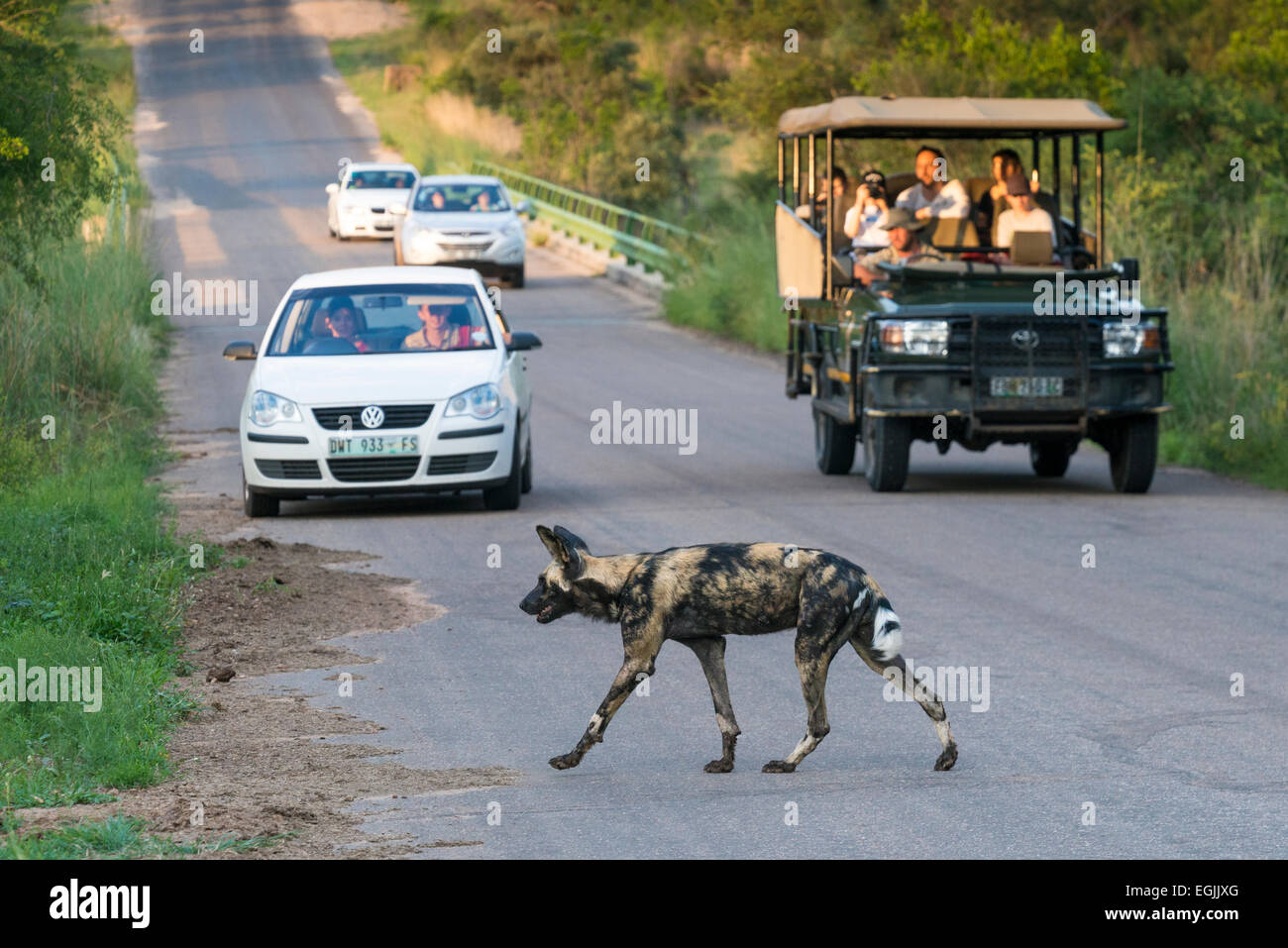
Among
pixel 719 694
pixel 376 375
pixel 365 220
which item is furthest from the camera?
pixel 365 220

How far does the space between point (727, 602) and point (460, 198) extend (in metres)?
29.2

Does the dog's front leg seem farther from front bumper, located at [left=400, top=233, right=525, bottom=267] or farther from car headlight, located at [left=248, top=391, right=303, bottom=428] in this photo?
front bumper, located at [left=400, top=233, right=525, bottom=267]

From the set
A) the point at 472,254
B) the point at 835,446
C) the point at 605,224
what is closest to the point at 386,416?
the point at 835,446

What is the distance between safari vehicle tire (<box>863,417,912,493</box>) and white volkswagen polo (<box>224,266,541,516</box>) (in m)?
2.56

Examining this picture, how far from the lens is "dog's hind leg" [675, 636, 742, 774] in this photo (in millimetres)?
7199

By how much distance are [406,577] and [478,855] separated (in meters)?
5.73

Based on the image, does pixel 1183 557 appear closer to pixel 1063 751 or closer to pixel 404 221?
pixel 1063 751

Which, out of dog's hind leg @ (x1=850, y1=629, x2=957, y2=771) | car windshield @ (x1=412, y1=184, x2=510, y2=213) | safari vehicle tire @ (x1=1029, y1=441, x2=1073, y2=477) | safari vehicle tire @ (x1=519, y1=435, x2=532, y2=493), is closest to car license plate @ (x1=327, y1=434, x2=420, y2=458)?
safari vehicle tire @ (x1=519, y1=435, x2=532, y2=493)

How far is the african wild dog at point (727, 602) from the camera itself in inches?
275

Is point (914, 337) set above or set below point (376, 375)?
above

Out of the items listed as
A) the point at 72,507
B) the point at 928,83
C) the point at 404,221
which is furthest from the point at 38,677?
the point at 404,221

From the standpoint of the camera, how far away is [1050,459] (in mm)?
16750

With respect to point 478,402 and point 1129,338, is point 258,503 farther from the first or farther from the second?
point 1129,338
